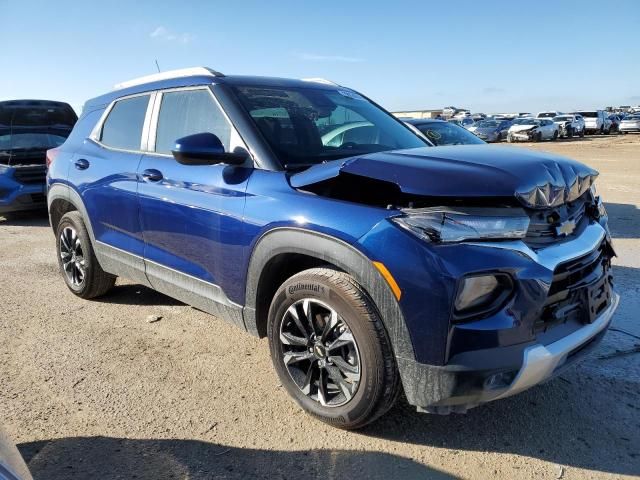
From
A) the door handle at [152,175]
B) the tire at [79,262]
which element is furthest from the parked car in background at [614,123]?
the door handle at [152,175]

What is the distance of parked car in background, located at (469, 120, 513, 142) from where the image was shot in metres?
35.6

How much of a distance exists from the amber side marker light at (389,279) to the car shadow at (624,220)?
5.87 m

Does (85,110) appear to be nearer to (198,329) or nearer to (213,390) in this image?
(198,329)

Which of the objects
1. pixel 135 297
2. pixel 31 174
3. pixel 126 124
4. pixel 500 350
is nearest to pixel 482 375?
pixel 500 350

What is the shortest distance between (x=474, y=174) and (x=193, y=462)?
1891 millimetres

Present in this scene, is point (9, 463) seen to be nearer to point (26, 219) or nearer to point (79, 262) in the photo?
point (79, 262)

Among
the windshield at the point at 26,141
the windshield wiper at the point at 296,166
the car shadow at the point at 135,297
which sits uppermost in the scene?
the windshield wiper at the point at 296,166

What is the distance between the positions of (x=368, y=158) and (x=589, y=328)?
135 cm

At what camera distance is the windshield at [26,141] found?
31.0 feet

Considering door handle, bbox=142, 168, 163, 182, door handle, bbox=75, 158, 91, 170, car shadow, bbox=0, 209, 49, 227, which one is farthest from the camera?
car shadow, bbox=0, 209, 49, 227

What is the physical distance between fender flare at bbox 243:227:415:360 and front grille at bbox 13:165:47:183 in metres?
7.55

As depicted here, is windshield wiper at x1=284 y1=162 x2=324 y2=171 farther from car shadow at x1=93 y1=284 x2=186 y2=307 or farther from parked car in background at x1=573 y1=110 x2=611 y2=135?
parked car in background at x1=573 y1=110 x2=611 y2=135

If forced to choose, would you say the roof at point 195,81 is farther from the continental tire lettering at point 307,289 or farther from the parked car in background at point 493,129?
the parked car in background at point 493,129

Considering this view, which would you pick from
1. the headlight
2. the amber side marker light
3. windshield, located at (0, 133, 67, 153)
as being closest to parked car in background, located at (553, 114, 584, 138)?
windshield, located at (0, 133, 67, 153)
